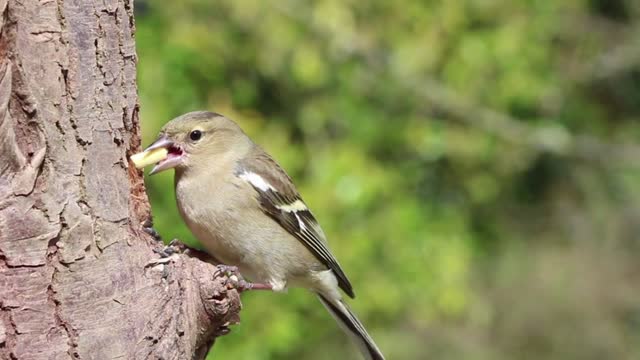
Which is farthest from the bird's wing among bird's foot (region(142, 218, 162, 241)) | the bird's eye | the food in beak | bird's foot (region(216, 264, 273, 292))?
bird's foot (region(142, 218, 162, 241))

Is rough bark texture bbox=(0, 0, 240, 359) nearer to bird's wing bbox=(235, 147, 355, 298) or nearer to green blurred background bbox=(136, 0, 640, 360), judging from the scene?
bird's wing bbox=(235, 147, 355, 298)

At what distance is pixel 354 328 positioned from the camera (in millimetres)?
5246

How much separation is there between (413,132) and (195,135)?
3743mm

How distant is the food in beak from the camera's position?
3.82 metres

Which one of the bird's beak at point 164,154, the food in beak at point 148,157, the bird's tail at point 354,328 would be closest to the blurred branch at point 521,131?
the bird's tail at point 354,328

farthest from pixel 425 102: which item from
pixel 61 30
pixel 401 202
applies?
pixel 61 30

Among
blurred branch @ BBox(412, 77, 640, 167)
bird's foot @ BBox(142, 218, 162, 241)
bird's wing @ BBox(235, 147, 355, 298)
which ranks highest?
bird's foot @ BBox(142, 218, 162, 241)

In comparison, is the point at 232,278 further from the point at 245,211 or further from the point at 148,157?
the point at 245,211

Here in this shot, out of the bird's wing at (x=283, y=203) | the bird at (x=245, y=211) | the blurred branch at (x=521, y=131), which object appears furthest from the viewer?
the blurred branch at (x=521, y=131)

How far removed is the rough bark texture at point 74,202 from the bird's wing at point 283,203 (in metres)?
1.36

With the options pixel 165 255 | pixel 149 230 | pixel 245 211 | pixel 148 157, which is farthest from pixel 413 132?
pixel 165 255

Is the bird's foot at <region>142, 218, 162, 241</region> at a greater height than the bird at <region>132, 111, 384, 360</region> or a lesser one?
greater

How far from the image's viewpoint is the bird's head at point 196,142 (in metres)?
4.81

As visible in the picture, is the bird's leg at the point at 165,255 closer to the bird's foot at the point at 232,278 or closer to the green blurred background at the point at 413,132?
the bird's foot at the point at 232,278
